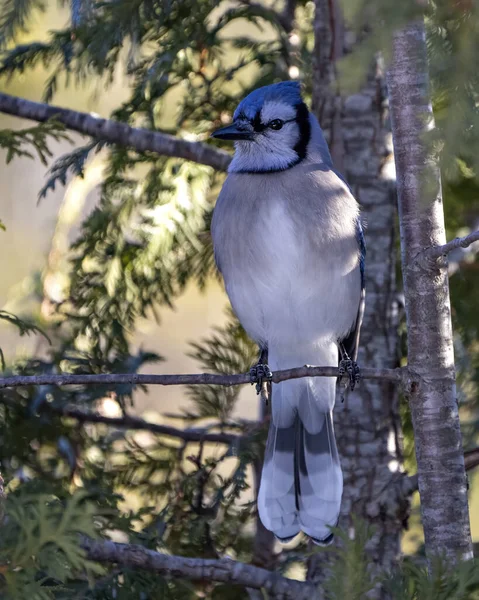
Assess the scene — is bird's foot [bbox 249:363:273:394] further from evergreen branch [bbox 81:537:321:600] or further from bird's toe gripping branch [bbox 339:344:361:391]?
evergreen branch [bbox 81:537:321:600]

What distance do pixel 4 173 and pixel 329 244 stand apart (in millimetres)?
2751

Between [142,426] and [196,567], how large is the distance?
2.02 ft

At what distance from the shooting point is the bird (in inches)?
89.3

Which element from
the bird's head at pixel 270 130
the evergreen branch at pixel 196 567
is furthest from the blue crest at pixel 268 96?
the evergreen branch at pixel 196 567

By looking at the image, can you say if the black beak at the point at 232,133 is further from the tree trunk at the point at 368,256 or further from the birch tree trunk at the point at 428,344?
the birch tree trunk at the point at 428,344

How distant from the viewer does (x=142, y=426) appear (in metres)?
2.46

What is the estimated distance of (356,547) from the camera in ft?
4.36

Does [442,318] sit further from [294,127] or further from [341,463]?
[294,127]

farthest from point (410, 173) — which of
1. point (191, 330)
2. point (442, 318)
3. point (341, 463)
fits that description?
point (191, 330)

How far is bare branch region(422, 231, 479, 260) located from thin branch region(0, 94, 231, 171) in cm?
86

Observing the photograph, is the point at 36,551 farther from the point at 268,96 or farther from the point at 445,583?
the point at 268,96

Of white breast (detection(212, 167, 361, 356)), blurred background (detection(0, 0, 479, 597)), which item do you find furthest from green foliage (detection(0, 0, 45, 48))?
white breast (detection(212, 167, 361, 356))

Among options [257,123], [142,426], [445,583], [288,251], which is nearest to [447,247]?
[445,583]

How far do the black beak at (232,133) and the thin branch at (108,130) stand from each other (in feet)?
0.21
